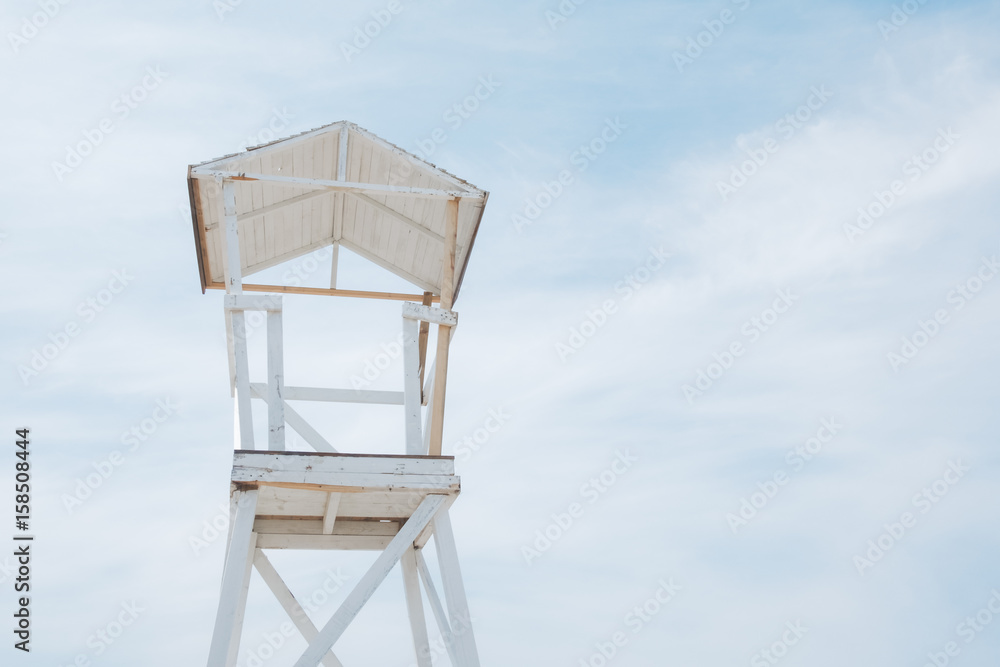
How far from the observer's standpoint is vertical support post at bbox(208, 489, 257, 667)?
8586mm

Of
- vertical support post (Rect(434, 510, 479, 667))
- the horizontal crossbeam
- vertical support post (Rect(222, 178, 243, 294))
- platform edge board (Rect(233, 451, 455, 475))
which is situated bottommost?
vertical support post (Rect(434, 510, 479, 667))

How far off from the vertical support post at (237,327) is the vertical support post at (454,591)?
1997 millimetres

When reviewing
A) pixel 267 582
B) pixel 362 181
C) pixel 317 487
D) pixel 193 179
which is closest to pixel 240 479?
pixel 317 487

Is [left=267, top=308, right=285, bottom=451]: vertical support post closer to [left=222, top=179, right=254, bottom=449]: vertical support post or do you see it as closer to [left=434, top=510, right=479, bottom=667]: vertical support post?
[left=222, top=179, right=254, bottom=449]: vertical support post

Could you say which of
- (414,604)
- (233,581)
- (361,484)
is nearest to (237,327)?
(361,484)

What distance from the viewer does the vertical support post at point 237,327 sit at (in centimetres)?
946

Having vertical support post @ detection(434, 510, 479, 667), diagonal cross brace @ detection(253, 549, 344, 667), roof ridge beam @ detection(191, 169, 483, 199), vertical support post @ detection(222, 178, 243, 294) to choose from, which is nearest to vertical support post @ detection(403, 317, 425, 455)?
vertical support post @ detection(434, 510, 479, 667)

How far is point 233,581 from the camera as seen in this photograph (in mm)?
8969

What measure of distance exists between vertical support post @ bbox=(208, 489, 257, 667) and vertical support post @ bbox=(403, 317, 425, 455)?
161 cm

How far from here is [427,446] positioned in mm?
10672

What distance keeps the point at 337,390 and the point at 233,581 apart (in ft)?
9.13

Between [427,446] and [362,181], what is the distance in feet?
11.1

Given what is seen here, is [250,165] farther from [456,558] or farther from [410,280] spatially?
[456,558]

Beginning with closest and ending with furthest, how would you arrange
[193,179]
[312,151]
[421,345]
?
[193,179] → [312,151] → [421,345]
